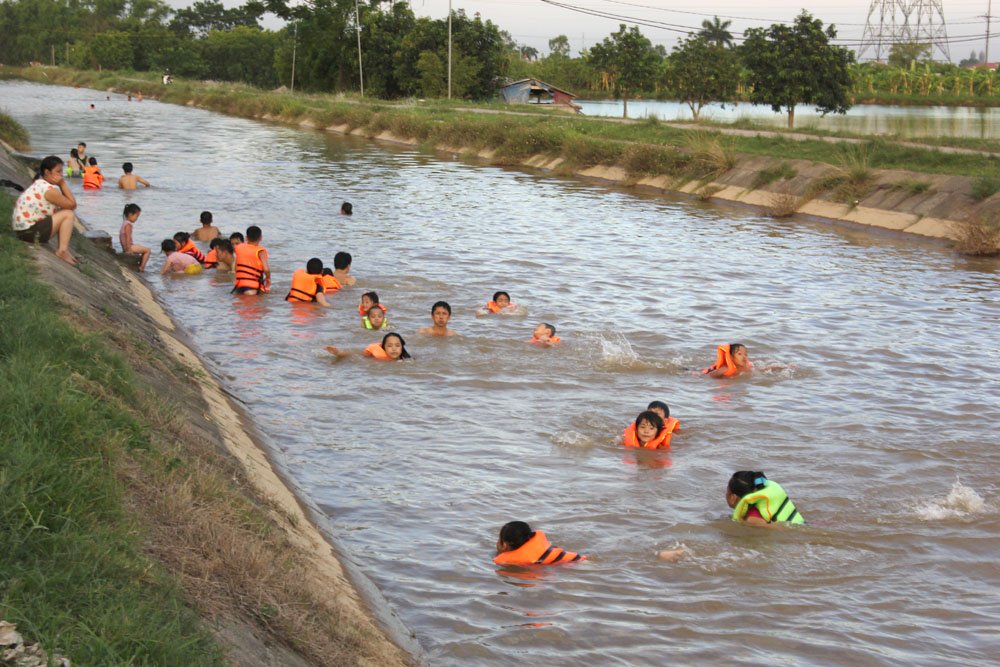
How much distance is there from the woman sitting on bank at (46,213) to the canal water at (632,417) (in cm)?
227

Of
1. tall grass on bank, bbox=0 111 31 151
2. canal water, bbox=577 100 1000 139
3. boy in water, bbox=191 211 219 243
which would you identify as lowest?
boy in water, bbox=191 211 219 243

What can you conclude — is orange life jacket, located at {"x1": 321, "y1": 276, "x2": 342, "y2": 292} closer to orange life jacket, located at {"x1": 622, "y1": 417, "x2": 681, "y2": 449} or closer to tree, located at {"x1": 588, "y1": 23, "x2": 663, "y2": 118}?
orange life jacket, located at {"x1": 622, "y1": 417, "x2": 681, "y2": 449}

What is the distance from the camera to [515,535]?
308 inches

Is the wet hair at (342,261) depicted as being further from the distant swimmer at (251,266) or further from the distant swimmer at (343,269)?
the distant swimmer at (251,266)

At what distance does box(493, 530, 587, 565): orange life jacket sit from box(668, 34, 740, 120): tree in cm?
4611

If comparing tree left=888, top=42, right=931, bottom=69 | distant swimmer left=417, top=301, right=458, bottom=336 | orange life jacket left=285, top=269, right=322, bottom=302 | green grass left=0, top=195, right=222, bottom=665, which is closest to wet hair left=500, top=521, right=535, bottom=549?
green grass left=0, top=195, right=222, bottom=665

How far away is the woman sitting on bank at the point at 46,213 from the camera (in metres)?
12.2

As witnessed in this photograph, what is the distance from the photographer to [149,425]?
703 centimetres

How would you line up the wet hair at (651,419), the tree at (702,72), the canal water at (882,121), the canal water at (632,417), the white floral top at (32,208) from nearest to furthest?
the canal water at (632,417) < the wet hair at (651,419) < the white floral top at (32,208) < the canal water at (882,121) < the tree at (702,72)

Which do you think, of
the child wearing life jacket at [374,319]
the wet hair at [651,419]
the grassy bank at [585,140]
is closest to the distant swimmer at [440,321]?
the child wearing life jacket at [374,319]

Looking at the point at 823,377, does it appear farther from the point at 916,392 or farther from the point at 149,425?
the point at 149,425

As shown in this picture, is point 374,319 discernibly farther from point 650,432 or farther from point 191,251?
point 650,432

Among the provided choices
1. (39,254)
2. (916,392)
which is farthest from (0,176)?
(916,392)

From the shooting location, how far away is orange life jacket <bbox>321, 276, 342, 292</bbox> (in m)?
17.3
